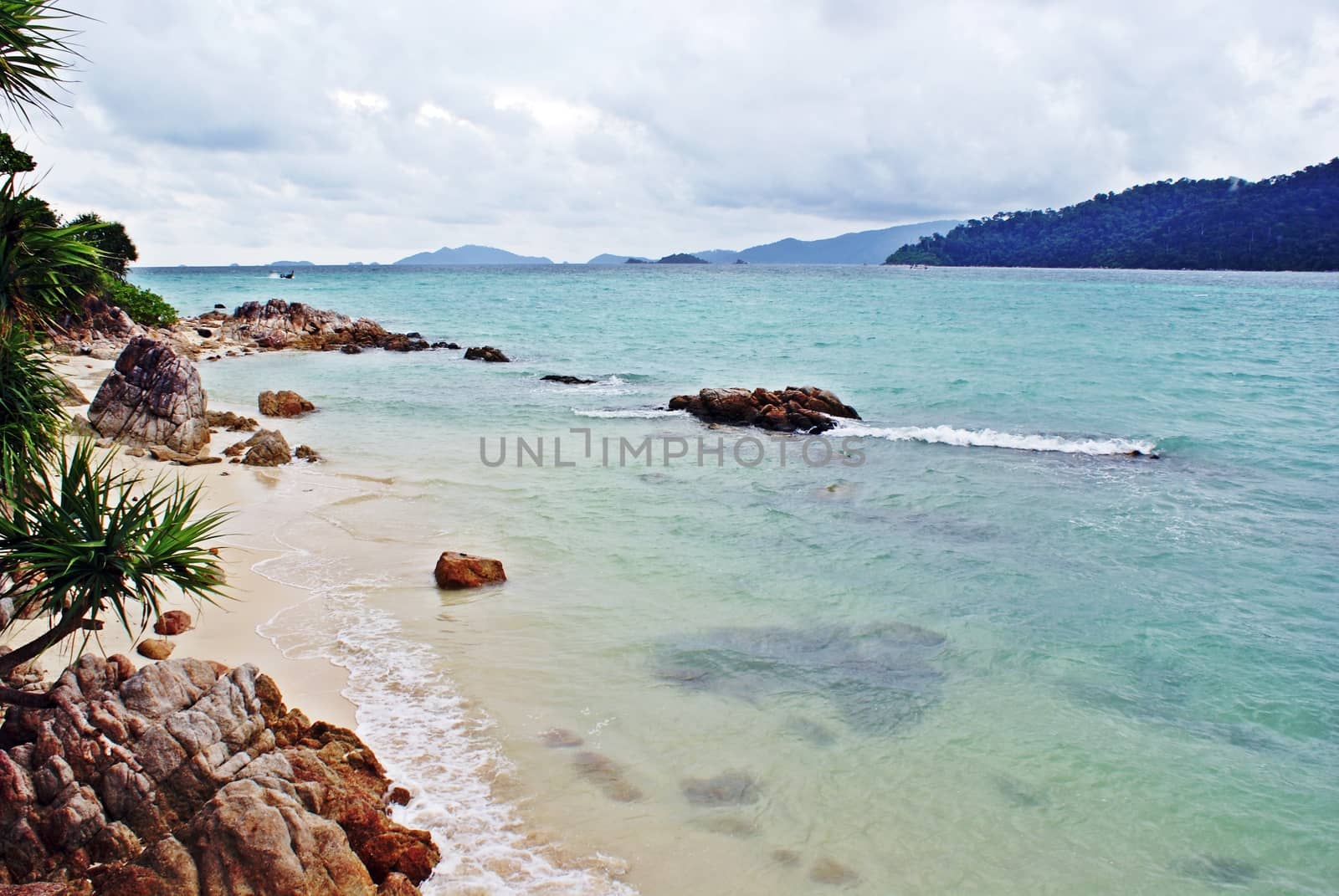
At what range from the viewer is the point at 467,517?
15305 millimetres

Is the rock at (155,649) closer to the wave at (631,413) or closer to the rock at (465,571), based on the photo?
the rock at (465,571)

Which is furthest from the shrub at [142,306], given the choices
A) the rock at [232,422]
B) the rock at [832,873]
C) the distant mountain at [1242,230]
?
the distant mountain at [1242,230]

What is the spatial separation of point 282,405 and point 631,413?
1043cm

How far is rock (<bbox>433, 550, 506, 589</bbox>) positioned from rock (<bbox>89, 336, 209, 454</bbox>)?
10110mm

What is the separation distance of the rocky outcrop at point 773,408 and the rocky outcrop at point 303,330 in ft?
83.1

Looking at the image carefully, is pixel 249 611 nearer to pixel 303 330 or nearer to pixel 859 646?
pixel 859 646

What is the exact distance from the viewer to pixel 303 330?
160ft

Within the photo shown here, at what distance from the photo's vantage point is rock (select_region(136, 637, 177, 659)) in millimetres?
8773

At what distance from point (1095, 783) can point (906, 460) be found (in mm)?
13350

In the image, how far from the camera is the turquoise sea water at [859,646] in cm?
686

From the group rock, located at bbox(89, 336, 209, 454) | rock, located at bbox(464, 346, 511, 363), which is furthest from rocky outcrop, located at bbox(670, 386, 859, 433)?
rock, located at bbox(464, 346, 511, 363)

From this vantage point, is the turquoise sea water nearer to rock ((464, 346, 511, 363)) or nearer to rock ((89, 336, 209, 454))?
rock ((89, 336, 209, 454))

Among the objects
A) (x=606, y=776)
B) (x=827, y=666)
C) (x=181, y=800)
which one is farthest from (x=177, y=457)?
(x=827, y=666)

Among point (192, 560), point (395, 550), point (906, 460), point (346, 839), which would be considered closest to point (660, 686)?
point (346, 839)
